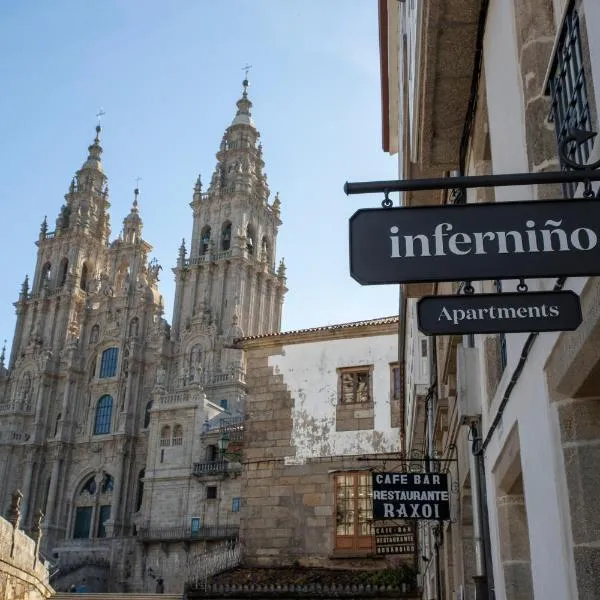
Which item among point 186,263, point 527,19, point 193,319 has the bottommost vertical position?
point 527,19

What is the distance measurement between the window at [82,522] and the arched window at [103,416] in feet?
18.6

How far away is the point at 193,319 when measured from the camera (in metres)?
56.3

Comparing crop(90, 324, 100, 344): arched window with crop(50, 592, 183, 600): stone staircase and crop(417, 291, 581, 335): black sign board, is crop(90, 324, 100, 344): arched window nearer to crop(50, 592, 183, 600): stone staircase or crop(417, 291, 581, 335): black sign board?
crop(50, 592, 183, 600): stone staircase

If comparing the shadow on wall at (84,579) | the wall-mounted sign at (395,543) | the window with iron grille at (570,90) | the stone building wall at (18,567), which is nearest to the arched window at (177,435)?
the shadow on wall at (84,579)

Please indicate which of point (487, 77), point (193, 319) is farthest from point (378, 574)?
point (193, 319)

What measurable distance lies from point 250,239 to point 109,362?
14.4m

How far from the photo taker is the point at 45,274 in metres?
68.3

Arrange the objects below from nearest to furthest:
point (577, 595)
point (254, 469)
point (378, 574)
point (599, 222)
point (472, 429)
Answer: point (599, 222)
point (577, 595)
point (472, 429)
point (378, 574)
point (254, 469)

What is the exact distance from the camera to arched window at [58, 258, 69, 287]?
219ft

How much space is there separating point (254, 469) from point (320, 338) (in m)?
4.18

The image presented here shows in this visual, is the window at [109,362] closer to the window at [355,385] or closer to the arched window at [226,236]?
the arched window at [226,236]

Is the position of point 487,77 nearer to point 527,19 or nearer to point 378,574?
point 527,19

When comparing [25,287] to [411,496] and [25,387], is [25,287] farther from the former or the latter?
[411,496]

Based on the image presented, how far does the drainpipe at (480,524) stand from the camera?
6121 mm
